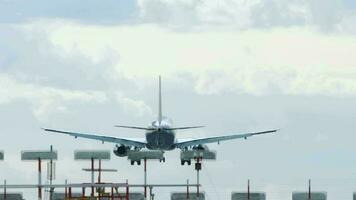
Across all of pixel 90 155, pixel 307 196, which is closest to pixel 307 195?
pixel 307 196

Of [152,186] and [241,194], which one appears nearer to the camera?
[152,186]

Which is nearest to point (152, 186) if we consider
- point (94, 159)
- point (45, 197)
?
point (45, 197)

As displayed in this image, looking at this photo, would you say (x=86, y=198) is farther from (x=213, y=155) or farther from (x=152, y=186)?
(x=213, y=155)

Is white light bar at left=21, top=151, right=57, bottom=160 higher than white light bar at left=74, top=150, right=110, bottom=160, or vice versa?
white light bar at left=74, top=150, right=110, bottom=160

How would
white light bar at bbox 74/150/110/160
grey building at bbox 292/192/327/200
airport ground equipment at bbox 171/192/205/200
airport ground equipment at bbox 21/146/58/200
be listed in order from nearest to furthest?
Answer: airport ground equipment at bbox 21/146/58/200 → white light bar at bbox 74/150/110/160 → grey building at bbox 292/192/327/200 → airport ground equipment at bbox 171/192/205/200

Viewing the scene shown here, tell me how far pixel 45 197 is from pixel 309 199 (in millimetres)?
28301

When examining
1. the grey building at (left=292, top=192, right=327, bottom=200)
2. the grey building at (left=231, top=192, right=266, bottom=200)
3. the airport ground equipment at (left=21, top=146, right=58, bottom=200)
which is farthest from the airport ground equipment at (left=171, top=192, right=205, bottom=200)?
the airport ground equipment at (left=21, top=146, right=58, bottom=200)

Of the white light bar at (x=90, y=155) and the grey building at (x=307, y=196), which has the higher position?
the white light bar at (x=90, y=155)

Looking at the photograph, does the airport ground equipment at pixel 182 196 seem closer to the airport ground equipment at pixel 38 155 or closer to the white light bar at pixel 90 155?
the white light bar at pixel 90 155

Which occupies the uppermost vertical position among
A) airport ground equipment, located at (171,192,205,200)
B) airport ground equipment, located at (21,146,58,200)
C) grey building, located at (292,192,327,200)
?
airport ground equipment, located at (21,146,58,200)

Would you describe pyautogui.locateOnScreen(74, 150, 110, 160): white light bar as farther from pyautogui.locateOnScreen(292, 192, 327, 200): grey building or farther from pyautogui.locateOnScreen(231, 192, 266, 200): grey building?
pyautogui.locateOnScreen(292, 192, 327, 200): grey building

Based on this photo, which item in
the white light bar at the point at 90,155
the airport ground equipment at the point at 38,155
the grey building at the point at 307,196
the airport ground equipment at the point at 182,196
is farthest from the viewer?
the airport ground equipment at the point at 182,196

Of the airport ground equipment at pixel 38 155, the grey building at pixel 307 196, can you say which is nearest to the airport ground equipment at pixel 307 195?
the grey building at pixel 307 196

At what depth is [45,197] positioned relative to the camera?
160 meters
